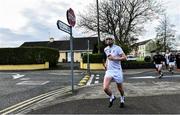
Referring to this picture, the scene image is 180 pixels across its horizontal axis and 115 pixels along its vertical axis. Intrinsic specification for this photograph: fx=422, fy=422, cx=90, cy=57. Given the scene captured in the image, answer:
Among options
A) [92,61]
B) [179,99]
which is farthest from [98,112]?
[92,61]

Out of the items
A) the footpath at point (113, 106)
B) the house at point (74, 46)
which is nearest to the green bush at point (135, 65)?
the footpath at point (113, 106)

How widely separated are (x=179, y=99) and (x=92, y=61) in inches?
1095

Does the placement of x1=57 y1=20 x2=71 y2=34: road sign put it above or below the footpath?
above

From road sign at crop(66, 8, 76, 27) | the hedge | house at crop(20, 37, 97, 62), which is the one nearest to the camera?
road sign at crop(66, 8, 76, 27)

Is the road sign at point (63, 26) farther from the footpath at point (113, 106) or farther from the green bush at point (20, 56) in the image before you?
the green bush at point (20, 56)

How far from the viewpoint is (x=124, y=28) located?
156ft

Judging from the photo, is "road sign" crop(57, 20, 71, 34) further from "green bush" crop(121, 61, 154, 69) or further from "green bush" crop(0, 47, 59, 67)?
"green bush" crop(121, 61, 154, 69)

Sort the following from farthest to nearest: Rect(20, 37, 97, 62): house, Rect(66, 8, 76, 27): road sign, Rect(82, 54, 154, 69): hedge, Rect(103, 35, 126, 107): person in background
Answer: Rect(20, 37, 97, 62): house, Rect(82, 54, 154, 69): hedge, Rect(66, 8, 76, 27): road sign, Rect(103, 35, 126, 107): person in background

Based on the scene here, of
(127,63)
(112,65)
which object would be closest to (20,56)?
(127,63)

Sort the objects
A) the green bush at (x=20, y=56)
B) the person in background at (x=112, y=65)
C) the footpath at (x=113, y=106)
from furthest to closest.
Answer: the green bush at (x=20, y=56) → the person in background at (x=112, y=65) → the footpath at (x=113, y=106)

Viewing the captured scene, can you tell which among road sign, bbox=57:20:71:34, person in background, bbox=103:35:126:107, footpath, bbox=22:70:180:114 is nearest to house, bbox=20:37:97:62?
road sign, bbox=57:20:71:34

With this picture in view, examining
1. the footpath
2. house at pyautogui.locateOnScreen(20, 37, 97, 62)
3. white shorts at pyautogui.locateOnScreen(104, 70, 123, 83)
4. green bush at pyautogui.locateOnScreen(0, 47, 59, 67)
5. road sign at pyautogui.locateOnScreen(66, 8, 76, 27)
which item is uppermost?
house at pyautogui.locateOnScreen(20, 37, 97, 62)

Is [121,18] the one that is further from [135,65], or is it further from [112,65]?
[112,65]

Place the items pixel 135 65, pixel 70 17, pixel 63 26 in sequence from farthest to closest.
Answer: pixel 135 65, pixel 70 17, pixel 63 26
